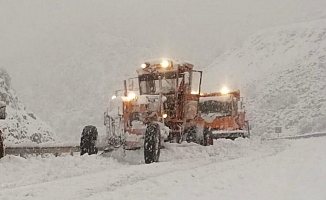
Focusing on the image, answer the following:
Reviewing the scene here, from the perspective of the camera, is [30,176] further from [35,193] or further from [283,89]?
[283,89]

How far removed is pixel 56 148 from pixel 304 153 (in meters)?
8.74

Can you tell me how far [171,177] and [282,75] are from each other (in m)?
41.8

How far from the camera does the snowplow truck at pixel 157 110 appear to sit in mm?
12258

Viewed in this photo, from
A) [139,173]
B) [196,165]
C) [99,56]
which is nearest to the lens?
[139,173]

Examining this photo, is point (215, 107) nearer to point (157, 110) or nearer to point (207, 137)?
point (207, 137)

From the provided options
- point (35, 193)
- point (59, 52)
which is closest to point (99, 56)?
point (59, 52)

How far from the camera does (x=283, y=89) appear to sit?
45531 millimetres

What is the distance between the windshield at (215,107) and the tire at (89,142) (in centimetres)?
1040

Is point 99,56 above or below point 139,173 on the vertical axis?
above

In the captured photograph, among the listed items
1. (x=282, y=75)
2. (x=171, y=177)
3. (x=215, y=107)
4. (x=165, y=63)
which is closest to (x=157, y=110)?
(x=165, y=63)

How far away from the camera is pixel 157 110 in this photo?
43.2ft

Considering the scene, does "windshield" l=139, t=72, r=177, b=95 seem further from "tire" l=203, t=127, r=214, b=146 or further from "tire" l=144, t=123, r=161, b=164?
"tire" l=144, t=123, r=161, b=164

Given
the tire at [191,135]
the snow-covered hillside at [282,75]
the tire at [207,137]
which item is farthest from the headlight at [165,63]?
the snow-covered hillside at [282,75]

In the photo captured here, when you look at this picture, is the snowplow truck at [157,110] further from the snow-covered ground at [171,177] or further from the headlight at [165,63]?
the snow-covered ground at [171,177]
